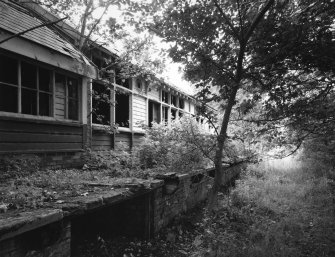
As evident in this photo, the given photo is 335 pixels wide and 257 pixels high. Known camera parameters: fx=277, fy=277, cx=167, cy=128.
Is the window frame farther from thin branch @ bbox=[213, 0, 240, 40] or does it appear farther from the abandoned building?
thin branch @ bbox=[213, 0, 240, 40]

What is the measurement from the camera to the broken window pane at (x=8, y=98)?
590 cm

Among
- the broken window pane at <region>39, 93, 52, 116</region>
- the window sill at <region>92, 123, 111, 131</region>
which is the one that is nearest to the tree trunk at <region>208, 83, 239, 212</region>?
the broken window pane at <region>39, 93, 52, 116</region>

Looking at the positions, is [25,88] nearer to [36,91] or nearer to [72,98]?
[36,91]

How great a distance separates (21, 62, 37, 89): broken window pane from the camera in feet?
20.8

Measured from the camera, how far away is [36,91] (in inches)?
255

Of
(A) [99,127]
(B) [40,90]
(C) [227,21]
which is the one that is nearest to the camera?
(C) [227,21]

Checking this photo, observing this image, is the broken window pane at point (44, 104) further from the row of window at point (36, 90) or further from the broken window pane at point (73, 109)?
the broken window pane at point (73, 109)

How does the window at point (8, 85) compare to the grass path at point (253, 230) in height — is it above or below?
above

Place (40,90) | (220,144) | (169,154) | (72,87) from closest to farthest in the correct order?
(220,144), (40,90), (169,154), (72,87)

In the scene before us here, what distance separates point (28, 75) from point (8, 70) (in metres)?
0.50

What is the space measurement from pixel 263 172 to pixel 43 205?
1123cm

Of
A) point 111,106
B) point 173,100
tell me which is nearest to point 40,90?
point 111,106

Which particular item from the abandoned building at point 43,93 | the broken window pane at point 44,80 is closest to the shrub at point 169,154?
the abandoned building at point 43,93

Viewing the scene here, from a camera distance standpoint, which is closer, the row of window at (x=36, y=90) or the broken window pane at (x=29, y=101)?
the row of window at (x=36, y=90)
